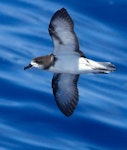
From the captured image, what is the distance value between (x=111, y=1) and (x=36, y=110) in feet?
12.1

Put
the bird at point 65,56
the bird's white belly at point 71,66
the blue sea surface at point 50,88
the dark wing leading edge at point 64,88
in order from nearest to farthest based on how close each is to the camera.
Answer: the bird at point 65,56, the bird's white belly at point 71,66, the dark wing leading edge at point 64,88, the blue sea surface at point 50,88

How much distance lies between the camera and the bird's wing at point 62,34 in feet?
43.9

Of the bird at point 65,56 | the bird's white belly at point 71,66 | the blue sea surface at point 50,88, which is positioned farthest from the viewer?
the blue sea surface at point 50,88

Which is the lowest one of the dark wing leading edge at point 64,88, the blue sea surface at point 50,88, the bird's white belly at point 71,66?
the bird's white belly at point 71,66

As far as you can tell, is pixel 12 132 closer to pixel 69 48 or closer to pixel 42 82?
pixel 42 82

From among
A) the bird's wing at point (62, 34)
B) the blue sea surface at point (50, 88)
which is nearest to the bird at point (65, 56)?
the bird's wing at point (62, 34)

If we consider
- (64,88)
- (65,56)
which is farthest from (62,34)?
(64,88)

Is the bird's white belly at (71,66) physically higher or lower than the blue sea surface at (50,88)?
lower

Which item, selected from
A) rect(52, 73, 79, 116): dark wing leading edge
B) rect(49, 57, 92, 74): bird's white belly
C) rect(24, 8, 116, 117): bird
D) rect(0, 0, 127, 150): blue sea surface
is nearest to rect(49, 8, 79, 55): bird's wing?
rect(24, 8, 116, 117): bird

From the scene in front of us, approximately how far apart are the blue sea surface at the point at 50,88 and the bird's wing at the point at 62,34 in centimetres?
307

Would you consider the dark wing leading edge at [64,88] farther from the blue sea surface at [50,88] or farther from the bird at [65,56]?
the blue sea surface at [50,88]

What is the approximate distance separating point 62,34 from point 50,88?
14.1ft

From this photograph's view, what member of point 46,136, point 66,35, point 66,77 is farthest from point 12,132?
point 66,35

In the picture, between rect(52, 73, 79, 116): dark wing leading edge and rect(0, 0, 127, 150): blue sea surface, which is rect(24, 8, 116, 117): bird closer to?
rect(52, 73, 79, 116): dark wing leading edge
